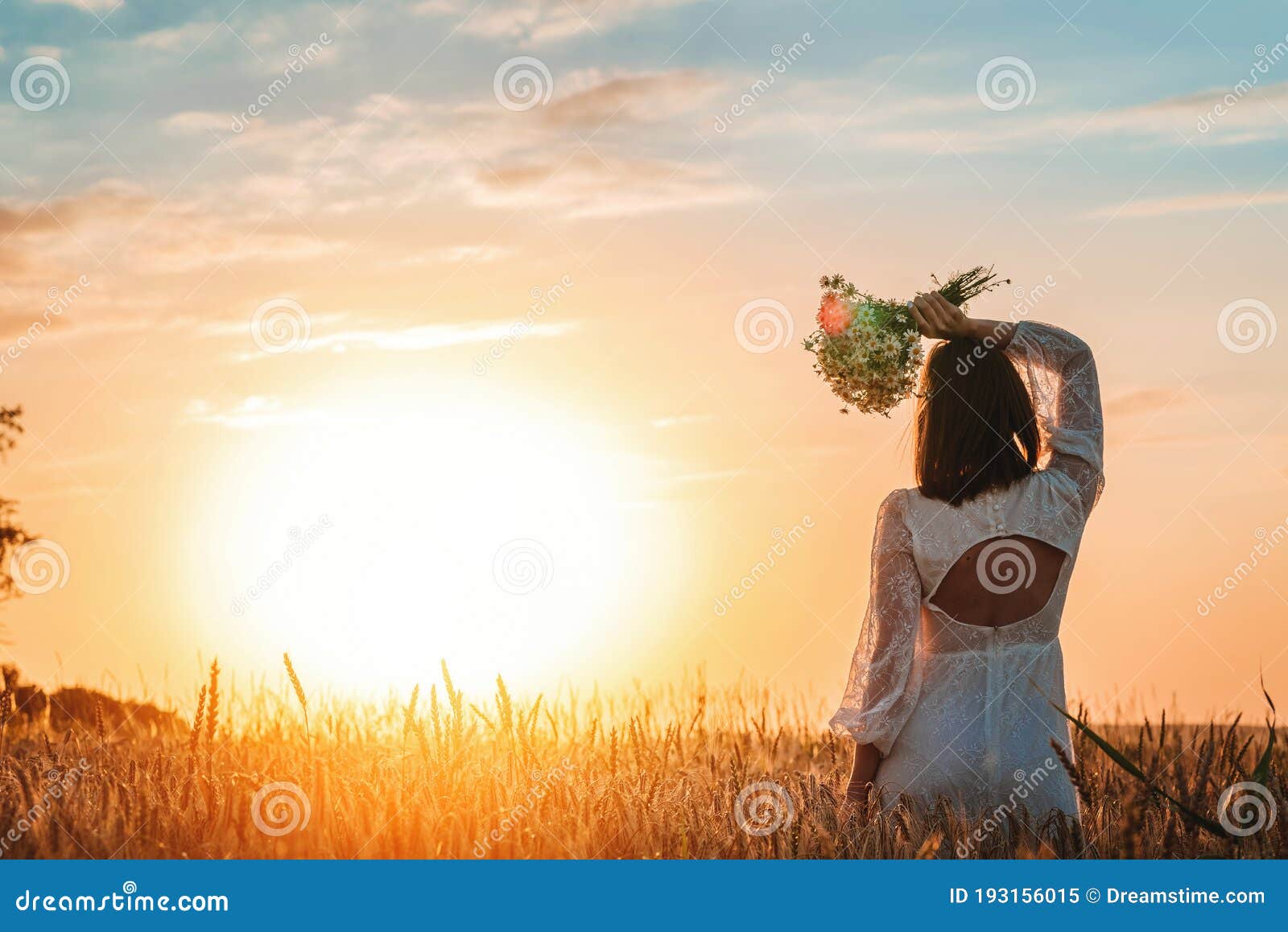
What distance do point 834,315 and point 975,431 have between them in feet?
3.91

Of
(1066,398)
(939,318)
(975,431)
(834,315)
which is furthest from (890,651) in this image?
(834,315)

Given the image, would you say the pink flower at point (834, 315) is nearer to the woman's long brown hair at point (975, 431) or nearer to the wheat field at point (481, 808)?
the woman's long brown hair at point (975, 431)

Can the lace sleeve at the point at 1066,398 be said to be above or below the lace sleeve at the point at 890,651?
above

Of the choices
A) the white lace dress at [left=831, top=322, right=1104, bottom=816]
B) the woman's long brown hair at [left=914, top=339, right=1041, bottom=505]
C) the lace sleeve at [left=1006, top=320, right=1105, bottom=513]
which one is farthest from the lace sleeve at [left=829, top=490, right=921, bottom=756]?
the lace sleeve at [left=1006, top=320, right=1105, bottom=513]

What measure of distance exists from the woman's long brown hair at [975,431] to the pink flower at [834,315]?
749 millimetres

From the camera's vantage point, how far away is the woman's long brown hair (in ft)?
18.6

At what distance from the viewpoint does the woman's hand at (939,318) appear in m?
5.97

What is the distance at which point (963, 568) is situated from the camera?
5633 millimetres

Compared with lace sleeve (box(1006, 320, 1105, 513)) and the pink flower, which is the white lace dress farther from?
the pink flower

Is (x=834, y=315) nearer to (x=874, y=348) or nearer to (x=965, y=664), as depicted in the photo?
(x=874, y=348)

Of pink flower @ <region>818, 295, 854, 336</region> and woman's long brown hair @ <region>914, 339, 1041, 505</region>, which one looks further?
pink flower @ <region>818, 295, 854, 336</region>

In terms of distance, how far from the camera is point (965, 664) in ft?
18.7

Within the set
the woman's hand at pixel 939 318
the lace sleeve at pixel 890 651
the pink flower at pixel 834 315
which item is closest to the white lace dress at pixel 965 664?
the lace sleeve at pixel 890 651

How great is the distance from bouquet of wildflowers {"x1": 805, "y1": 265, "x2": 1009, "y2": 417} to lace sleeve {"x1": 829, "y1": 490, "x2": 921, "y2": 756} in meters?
0.82
